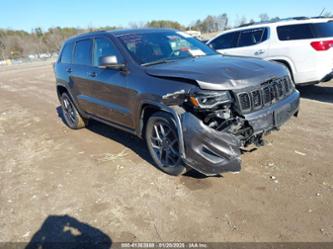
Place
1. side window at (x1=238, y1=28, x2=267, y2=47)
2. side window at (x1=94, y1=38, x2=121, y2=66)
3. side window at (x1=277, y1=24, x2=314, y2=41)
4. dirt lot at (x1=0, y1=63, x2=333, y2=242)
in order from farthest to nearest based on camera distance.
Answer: side window at (x1=238, y1=28, x2=267, y2=47) → side window at (x1=277, y1=24, x2=314, y2=41) → side window at (x1=94, y1=38, x2=121, y2=66) → dirt lot at (x1=0, y1=63, x2=333, y2=242)

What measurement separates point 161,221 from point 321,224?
158cm

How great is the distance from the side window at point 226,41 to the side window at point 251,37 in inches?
7.8

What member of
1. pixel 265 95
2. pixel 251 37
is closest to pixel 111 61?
pixel 265 95

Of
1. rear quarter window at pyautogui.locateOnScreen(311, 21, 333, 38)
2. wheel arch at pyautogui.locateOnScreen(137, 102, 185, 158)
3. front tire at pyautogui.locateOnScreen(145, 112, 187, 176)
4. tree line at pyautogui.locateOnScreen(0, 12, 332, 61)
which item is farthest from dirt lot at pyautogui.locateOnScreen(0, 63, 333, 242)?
tree line at pyautogui.locateOnScreen(0, 12, 332, 61)

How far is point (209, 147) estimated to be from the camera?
132 inches

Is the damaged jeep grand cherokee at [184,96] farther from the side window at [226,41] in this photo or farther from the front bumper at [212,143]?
the side window at [226,41]

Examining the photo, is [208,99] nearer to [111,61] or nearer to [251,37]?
[111,61]

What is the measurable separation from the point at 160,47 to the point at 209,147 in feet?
6.45

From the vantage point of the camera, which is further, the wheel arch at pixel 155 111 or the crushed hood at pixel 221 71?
the wheel arch at pixel 155 111

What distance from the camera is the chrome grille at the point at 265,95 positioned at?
339 cm

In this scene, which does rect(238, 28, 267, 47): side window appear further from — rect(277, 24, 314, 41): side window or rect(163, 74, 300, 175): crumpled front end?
rect(163, 74, 300, 175): crumpled front end

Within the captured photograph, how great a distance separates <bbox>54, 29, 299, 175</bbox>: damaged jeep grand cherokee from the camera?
3348mm

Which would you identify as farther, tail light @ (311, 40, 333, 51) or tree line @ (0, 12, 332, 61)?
tree line @ (0, 12, 332, 61)

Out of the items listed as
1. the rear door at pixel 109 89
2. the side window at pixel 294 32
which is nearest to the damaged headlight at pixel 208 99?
Result: the rear door at pixel 109 89
